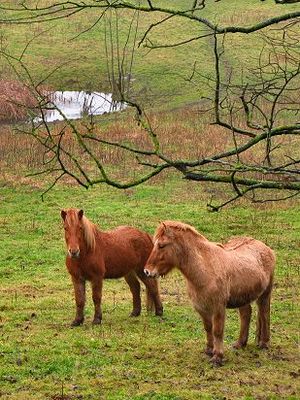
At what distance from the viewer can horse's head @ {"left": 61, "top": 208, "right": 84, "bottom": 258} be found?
1070 cm

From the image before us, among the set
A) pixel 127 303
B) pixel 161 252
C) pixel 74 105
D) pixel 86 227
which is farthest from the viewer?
pixel 74 105

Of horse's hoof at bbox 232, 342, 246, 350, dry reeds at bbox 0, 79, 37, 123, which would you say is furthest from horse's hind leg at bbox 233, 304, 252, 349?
dry reeds at bbox 0, 79, 37, 123

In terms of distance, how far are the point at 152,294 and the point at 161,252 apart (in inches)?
116

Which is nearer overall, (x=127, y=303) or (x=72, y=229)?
(x=72, y=229)

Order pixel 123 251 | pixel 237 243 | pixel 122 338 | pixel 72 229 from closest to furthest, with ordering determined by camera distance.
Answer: pixel 237 243
pixel 122 338
pixel 72 229
pixel 123 251

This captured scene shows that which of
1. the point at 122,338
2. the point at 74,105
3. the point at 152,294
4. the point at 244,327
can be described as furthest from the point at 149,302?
the point at 74,105

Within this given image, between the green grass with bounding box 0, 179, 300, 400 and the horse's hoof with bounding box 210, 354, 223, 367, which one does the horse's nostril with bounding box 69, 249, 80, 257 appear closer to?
the green grass with bounding box 0, 179, 300, 400

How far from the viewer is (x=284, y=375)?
29.1 feet

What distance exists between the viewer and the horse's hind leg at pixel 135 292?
1198cm

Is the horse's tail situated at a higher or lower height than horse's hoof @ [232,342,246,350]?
higher

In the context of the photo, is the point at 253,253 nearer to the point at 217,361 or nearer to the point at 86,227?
the point at 217,361

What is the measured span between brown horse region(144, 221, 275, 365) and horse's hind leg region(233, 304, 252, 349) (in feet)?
0.85

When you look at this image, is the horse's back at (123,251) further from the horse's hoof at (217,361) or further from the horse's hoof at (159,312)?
the horse's hoof at (217,361)

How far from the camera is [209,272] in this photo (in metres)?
9.18
